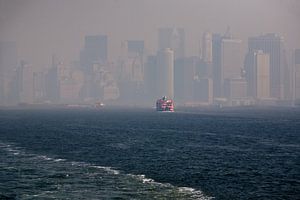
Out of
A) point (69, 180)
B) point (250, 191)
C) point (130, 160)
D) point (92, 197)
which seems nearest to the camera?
point (92, 197)

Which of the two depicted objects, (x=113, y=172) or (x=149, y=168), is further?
(x=149, y=168)

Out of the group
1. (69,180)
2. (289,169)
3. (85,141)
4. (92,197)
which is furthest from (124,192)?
(85,141)

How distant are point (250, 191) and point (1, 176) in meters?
29.7

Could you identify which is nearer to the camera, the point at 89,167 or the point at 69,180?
the point at 69,180

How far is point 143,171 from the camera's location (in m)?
82.1

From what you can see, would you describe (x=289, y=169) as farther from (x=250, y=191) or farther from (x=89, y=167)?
(x=89, y=167)

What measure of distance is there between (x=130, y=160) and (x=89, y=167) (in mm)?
10291

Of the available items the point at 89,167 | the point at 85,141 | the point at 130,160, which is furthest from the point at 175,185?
the point at 85,141

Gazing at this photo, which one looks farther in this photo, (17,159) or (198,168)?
(17,159)

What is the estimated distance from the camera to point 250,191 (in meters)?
67.2

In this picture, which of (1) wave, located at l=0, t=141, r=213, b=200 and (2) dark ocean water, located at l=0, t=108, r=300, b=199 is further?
(1) wave, located at l=0, t=141, r=213, b=200

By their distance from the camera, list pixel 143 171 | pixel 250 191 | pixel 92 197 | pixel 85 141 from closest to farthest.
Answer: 1. pixel 92 197
2. pixel 250 191
3. pixel 143 171
4. pixel 85 141

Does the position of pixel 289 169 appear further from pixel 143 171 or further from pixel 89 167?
pixel 89 167

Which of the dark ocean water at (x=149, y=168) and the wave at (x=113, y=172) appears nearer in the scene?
the dark ocean water at (x=149, y=168)
